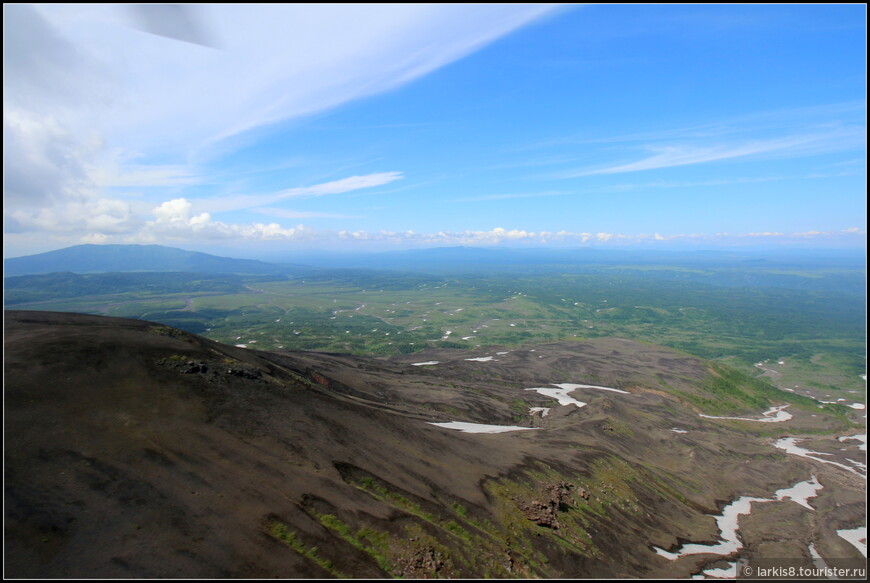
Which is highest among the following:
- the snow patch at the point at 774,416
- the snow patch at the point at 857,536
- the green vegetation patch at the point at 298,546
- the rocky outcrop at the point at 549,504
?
the green vegetation patch at the point at 298,546

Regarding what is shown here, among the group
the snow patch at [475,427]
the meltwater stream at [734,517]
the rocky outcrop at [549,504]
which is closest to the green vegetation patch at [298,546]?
the rocky outcrop at [549,504]

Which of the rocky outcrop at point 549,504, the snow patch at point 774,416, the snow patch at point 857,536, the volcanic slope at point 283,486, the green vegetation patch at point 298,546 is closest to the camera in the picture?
the volcanic slope at point 283,486

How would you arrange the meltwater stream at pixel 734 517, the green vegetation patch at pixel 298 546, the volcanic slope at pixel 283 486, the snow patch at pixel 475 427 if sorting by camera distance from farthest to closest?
the snow patch at pixel 475 427, the meltwater stream at pixel 734 517, the green vegetation patch at pixel 298 546, the volcanic slope at pixel 283 486

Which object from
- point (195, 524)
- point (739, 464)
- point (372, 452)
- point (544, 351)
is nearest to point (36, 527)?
point (195, 524)

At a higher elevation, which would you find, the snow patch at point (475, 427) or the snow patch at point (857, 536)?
the snow patch at point (475, 427)

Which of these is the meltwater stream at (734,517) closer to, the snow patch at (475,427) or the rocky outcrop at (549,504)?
the rocky outcrop at (549,504)

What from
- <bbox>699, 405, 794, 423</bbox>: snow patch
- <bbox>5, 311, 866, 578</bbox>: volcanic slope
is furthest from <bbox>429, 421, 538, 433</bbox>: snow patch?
<bbox>699, 405, 794, 423</bbox>: snow patch

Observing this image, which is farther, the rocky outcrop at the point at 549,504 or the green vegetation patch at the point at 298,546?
the rocky outcrop at the point at 549,504

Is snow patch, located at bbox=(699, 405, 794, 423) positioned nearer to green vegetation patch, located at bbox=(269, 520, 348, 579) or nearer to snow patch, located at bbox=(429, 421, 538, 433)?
snow patch, located at bbox=(429, 421, 538, 433)

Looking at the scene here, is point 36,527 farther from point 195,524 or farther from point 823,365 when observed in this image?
point 823,365
